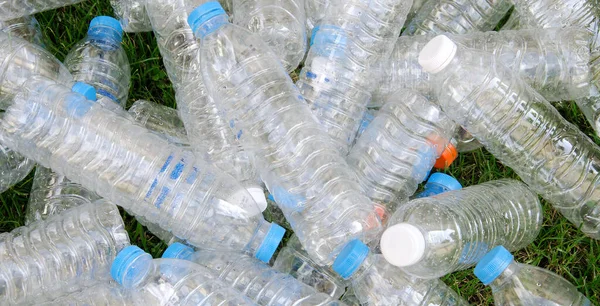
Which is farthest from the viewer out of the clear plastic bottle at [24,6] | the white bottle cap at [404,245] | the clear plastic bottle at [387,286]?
the clear plastic bottle at [24,6]

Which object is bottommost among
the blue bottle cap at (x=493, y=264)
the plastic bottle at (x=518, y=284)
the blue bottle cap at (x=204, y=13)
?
the plastic bottle at (x=518, y=284)

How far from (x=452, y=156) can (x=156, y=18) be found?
118 cm

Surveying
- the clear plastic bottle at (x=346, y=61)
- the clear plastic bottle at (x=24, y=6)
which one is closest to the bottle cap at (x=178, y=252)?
the clear plastic bottle at (x=346, y=61)

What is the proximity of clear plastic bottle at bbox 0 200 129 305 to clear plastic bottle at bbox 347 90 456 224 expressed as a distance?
0.86 meters

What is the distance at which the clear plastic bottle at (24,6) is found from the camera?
9.08 feet

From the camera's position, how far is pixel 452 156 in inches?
106

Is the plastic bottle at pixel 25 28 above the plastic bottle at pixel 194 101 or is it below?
above

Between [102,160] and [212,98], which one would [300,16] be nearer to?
[212,98]

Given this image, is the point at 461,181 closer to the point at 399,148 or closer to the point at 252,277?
the point at 399,148

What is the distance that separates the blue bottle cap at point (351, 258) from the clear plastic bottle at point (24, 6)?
1.50m

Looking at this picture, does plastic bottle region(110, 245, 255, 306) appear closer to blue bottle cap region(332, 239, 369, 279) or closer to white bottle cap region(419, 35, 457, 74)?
blue bottle cap region(332, 239, 369, 279)

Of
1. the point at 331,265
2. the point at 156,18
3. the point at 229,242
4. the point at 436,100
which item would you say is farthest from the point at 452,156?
the point at 156,18

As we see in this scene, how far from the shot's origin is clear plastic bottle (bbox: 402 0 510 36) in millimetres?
2844

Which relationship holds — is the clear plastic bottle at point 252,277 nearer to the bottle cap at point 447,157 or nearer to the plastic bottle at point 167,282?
the plastic bottle at point 167,282
